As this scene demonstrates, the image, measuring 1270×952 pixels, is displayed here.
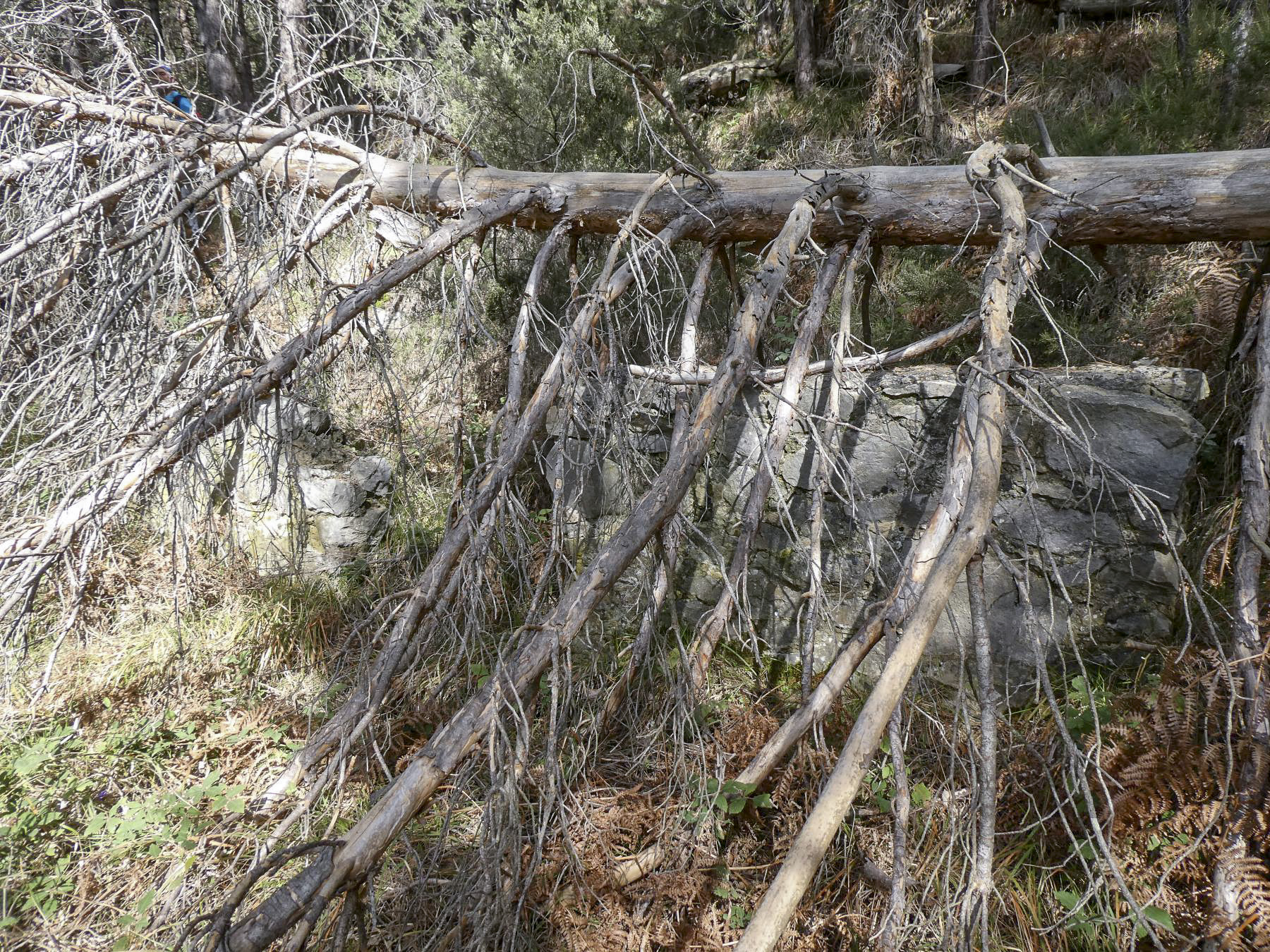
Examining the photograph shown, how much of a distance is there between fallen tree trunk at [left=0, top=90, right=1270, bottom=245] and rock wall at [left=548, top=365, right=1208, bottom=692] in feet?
2.18

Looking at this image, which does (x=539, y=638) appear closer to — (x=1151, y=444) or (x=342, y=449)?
(x=1151, y=444)

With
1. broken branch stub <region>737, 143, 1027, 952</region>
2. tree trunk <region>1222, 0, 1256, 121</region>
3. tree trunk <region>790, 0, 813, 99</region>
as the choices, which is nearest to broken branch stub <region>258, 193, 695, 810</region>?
broken branch stub <region>737, 143, 1027, 952</region>

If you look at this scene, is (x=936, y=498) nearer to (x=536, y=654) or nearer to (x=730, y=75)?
(x=536, y=654)

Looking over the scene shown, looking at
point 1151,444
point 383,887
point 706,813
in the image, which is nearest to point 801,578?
point 706,813

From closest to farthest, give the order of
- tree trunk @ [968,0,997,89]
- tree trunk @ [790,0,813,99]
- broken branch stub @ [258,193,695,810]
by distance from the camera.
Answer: broken branch stub @ [258,193,695,810], tree trunk @ [968,0,997,89], tree trunk @ [790,0,813,99]

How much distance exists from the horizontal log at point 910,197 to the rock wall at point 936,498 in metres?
0.65

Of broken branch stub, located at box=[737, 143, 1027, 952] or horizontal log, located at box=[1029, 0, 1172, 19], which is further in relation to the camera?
horizontal log, located at box=[1029, 0, 1172, 19]

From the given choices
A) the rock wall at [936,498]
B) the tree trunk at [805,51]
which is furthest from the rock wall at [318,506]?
the tree trunk at [805,51]

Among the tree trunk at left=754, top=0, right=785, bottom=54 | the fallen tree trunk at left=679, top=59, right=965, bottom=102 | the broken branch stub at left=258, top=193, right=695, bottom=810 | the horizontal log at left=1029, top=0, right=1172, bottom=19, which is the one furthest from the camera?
the tree trunk at left=754, top=0, right=785, bottom=54

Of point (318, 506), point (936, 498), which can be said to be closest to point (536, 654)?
point (936, 498)

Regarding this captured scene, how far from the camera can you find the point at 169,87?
2994mm

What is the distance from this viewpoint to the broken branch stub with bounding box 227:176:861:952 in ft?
5.02

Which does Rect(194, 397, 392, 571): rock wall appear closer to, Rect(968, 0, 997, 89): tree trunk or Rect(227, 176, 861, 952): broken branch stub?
Rect(227, 176, 861, 952): broken branch stub

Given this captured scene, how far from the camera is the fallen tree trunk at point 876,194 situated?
2867 millimetres
